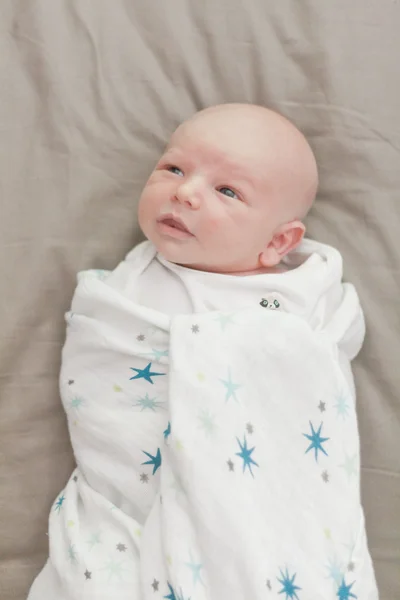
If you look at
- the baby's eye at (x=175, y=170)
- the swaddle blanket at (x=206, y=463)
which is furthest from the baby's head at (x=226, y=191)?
the swaddle blanket at (x=206, y=463)

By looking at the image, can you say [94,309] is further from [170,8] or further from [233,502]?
A: [170,8]

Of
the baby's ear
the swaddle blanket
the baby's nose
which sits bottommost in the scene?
the swaddle blanket

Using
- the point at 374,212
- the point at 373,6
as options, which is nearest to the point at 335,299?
the point at 374,212

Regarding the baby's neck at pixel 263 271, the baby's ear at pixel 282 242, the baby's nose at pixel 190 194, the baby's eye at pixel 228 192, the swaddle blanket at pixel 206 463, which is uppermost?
the baby's nose at pixel 190 194

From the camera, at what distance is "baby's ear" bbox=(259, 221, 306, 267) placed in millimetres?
1071

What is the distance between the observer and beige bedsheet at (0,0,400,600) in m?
1.08

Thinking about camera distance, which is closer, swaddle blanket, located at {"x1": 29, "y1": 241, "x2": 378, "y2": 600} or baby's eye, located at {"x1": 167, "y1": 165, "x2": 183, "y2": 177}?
swaddle blanket, located at {"x1": 29, "y1": 241, "x2": 378, "y2": 600}

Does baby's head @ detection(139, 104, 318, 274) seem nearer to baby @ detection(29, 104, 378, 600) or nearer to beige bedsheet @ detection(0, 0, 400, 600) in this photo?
baby @ detection(29, 104, 378, 600)

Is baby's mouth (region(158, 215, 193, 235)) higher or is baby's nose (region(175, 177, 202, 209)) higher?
baby's nose (region(175, 177, 202, 209))

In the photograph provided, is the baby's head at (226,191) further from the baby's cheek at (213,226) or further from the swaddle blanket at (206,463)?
the swaddle blanket at (206,463)

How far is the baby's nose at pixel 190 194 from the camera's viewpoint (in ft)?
3.25

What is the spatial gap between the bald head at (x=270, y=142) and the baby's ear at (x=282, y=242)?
17mm

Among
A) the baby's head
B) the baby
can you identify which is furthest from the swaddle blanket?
the baby's head

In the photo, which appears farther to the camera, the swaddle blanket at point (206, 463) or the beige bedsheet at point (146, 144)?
the beige bedsheet at point (146, 144)
